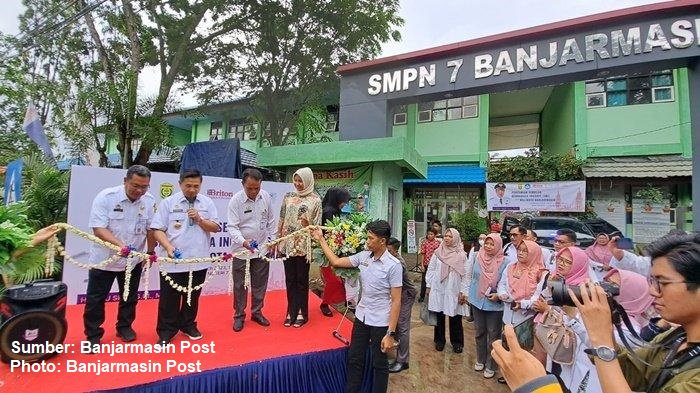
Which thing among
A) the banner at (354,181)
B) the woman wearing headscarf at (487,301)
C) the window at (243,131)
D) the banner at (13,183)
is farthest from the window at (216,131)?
the woman wearing headscarf at (487,301)

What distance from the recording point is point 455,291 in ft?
12.5

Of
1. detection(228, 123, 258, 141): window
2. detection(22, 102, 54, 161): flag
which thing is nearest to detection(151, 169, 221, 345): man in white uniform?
detection(22, 102, 54, 161): flag

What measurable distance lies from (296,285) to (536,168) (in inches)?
376

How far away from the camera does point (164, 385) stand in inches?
83.5

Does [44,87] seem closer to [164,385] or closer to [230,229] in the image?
[230,229]

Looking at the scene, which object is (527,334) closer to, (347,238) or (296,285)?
(347,238)

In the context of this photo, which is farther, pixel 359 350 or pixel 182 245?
pixel 182 245

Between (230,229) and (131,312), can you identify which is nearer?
(131,312)

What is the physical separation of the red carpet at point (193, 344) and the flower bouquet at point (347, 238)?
65cm

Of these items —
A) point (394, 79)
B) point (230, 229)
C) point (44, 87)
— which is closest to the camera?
point (230, 229)

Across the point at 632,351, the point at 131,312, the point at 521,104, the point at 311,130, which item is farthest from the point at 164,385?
the point at 521,104

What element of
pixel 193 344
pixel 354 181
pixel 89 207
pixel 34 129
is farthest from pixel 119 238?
pixel 34 129

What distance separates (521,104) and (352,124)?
9436 mm

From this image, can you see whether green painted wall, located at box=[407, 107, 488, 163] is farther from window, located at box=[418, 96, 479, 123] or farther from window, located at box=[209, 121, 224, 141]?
window, located at box=[209, 121, 224, 141]
